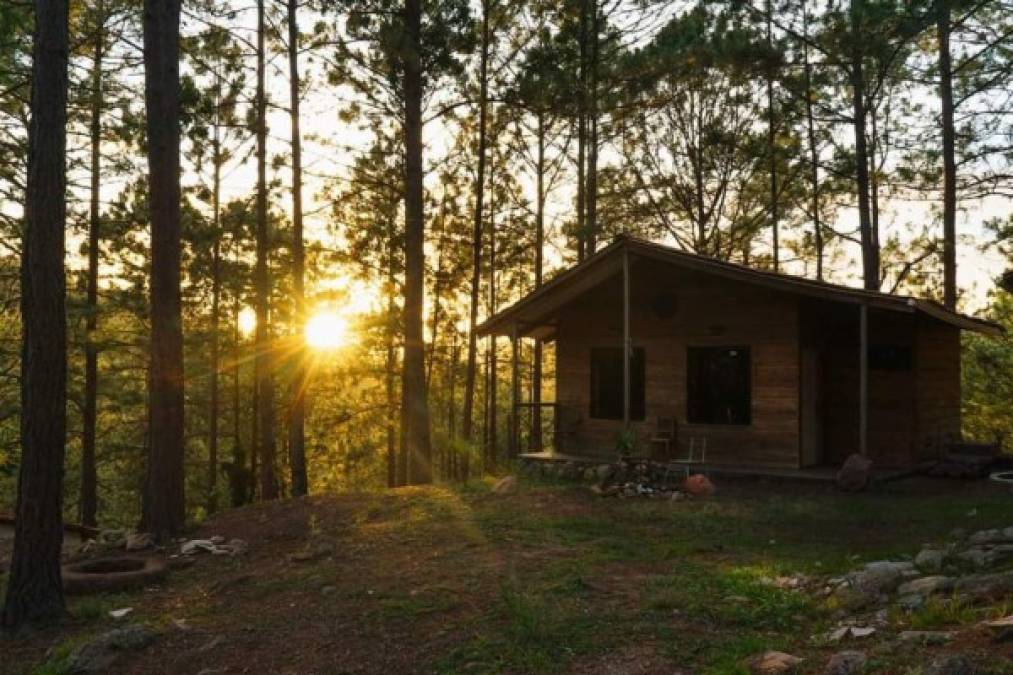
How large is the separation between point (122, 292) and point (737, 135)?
1755cm

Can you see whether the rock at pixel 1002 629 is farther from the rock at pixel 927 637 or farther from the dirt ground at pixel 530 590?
the rock at pixel 927 637

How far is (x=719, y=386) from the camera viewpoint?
15.2 metres

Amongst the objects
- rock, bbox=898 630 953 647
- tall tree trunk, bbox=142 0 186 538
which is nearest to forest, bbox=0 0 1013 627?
tall tree trunk, bbox=142 0 186 538

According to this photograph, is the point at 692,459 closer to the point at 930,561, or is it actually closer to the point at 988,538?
the point at 988,538

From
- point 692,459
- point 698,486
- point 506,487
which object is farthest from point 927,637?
point 692,459

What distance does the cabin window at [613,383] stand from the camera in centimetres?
1634

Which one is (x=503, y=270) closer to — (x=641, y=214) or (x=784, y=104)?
(x=641, y=214)

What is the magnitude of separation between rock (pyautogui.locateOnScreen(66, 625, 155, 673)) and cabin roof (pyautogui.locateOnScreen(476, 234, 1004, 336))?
406 inches

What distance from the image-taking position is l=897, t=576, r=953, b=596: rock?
19.0 feet

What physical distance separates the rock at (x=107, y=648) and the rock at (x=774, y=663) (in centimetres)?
503

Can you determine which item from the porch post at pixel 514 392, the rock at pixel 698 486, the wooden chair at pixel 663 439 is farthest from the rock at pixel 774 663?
the porch post at pixel 514 392

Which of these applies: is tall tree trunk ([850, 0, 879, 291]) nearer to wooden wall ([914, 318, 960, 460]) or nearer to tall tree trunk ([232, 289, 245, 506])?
wooden wall ([914, 318, 960, 460])

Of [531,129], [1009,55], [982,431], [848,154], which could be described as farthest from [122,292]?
[982,431]

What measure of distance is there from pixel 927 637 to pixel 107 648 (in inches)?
247
